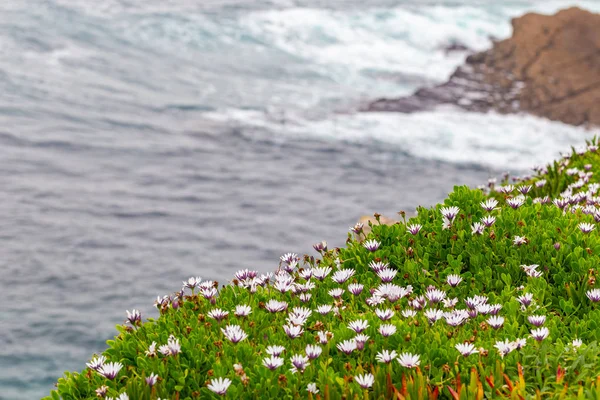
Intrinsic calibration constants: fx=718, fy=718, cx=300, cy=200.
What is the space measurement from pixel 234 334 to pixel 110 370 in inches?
28.1

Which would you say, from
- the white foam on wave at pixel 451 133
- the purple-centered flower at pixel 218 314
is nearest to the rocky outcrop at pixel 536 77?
the white foam on wave at pixel 451 133

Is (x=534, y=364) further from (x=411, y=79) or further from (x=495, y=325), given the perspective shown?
(x=411, y=79)

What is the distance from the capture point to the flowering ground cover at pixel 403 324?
3.87 meters

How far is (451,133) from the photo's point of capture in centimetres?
2572

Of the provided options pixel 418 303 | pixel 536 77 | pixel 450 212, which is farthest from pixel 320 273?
pixel 536 77

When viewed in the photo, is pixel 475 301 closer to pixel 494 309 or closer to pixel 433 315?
pixel 494 309

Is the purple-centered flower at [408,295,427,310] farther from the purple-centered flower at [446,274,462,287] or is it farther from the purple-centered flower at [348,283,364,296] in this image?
the purple-centered flower at [348,283,364,296]

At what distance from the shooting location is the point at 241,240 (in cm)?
1725

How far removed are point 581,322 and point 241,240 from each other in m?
13.2

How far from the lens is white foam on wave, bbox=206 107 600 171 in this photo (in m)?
24.0

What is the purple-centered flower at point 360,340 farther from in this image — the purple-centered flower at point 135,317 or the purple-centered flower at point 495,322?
the purple-centered flower at point 135,317

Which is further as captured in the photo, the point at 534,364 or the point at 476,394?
the point at 534,364

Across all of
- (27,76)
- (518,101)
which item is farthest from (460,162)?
(27,76)

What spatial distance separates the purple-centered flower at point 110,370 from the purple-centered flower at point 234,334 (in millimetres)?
620
